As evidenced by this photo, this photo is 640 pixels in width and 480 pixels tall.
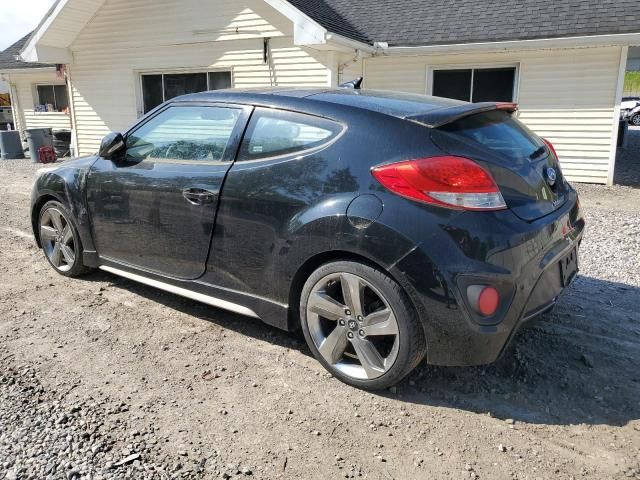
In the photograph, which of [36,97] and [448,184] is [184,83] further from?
[448,184]

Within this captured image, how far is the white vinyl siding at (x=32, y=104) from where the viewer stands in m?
18.3

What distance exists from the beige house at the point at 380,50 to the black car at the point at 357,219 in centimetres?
696

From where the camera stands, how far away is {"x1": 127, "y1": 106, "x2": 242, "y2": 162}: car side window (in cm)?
342

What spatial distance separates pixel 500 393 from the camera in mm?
2955

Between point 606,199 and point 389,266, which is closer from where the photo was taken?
point 389,266

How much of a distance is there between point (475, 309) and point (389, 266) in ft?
1.52

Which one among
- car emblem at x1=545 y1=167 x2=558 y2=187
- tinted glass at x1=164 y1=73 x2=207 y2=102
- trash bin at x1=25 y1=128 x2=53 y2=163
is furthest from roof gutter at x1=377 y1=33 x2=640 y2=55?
trash bin at x1=25 y1=128 x2=53 y2=163

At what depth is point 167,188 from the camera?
353 centimetres

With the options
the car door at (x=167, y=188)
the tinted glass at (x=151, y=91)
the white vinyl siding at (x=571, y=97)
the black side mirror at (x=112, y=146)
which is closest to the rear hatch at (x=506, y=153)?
the car door at (x=167, y=188)

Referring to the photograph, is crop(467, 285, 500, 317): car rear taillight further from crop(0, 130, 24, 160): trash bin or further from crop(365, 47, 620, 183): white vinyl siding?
crop(0, 130, 24, 160): trash bin

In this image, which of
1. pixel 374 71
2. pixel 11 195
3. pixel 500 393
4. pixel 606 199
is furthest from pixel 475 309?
pixel 374 71

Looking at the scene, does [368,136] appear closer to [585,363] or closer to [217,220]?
[217,220]

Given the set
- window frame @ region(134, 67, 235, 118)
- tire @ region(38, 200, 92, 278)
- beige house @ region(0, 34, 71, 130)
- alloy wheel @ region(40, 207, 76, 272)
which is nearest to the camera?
tire @ region(38, 200, 92, 278)

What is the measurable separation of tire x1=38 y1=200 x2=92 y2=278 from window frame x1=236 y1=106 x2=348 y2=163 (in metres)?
1.88
